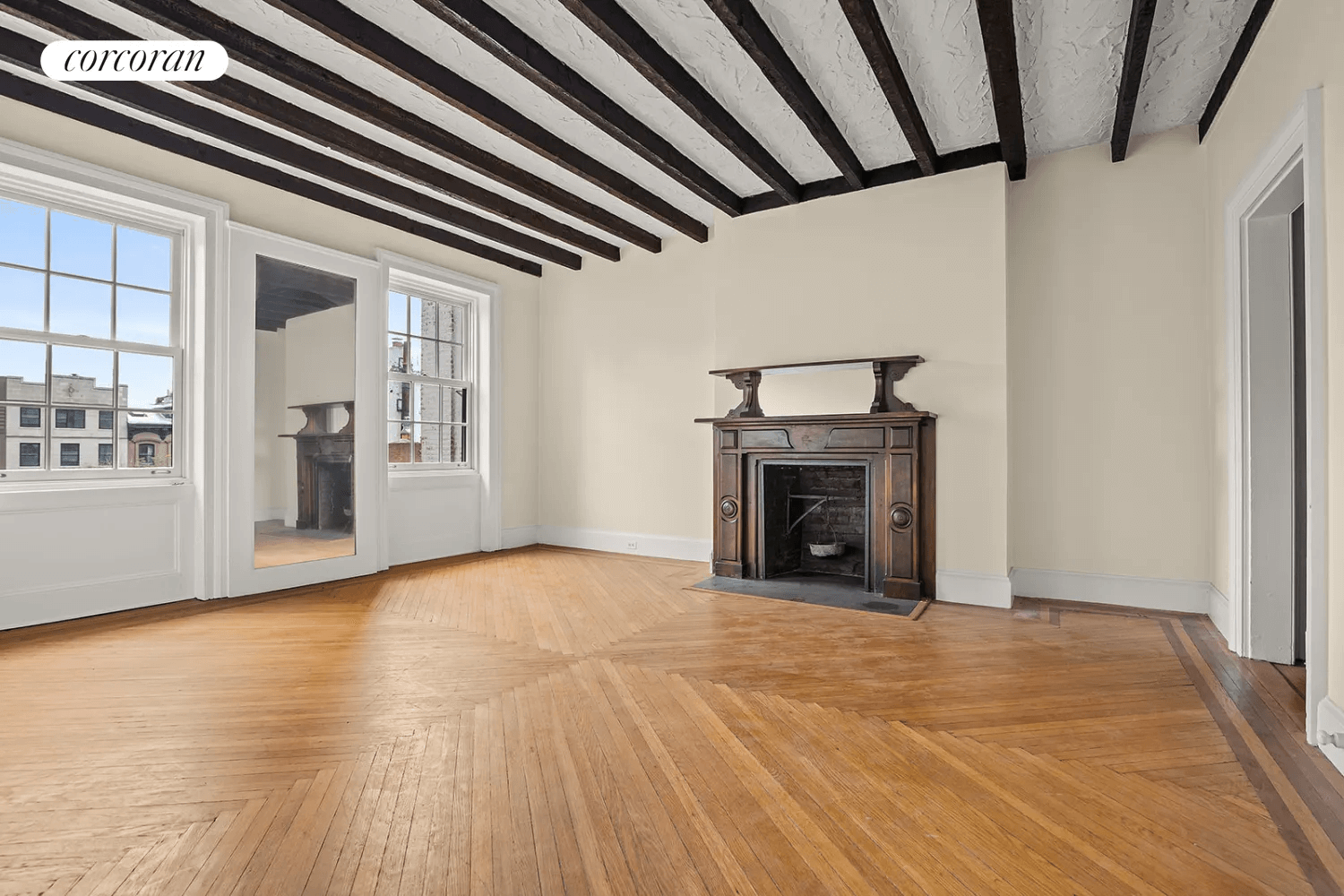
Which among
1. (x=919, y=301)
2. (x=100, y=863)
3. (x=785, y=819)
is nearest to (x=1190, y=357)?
(x=919, y=301)

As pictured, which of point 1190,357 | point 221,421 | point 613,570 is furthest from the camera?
point 613,570

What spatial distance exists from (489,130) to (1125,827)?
171 inches

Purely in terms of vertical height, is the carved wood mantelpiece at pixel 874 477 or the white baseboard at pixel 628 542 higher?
the carved wood mantelpiece at pixel 874 477

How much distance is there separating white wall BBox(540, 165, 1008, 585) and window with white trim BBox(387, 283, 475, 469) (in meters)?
Result: 0.89

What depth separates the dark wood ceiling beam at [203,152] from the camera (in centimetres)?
345

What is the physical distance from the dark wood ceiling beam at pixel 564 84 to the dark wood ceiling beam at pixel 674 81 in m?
0.09

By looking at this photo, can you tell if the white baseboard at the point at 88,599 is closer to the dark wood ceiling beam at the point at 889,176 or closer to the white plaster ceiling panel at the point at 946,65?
the dark wood ceiling beam at the point at 889,176

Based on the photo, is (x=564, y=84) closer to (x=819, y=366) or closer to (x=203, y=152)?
(x=819, y=366)

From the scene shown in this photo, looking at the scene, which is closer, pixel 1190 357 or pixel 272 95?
pixel 272 95

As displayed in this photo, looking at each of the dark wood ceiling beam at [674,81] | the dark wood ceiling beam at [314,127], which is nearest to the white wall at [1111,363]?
the dark wood ceiling beam at [674,81]

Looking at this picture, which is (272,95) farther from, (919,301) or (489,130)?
(919,301)

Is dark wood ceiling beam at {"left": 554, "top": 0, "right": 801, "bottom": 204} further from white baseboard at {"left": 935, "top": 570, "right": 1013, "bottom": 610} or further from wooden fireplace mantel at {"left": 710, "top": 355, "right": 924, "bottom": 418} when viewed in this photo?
white baseboard at {"left": 935, "top": 570, "right": 1013, "bottom": 610}

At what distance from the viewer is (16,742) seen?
7.20 ft

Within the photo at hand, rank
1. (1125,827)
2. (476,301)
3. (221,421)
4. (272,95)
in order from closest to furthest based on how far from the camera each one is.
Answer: (1125,827) → (272,95) → (221,421) → (476,301)
